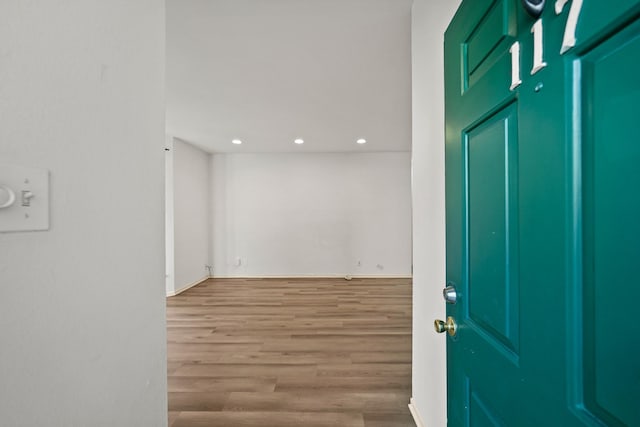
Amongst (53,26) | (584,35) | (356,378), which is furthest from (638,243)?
(356,378)

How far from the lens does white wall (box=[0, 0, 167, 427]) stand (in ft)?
1.89

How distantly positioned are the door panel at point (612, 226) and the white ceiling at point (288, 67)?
1.72 metres

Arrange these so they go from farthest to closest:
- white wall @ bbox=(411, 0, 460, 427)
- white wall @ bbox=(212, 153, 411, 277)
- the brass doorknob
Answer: white wall @ bbox=(212, 153, 411, 277) → white wall @ bbox=(411, 0, 460, 427) → the brass doorknob

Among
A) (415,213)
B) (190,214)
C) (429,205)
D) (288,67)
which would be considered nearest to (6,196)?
(429,205)

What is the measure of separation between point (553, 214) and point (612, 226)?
0.30 feet

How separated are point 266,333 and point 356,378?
124cm

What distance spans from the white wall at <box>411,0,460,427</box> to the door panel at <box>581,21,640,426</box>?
0.88 m

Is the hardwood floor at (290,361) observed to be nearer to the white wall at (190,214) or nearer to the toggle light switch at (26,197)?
the white wall at (190,214)

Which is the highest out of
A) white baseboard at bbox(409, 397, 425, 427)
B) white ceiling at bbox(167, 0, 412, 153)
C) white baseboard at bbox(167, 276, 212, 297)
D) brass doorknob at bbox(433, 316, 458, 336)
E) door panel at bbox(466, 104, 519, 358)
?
white ceiling at bbox(167, 0, 412, 153)

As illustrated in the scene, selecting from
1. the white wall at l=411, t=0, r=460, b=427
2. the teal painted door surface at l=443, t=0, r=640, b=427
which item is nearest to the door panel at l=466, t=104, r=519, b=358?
the teal painted door surface at l=443, t=0, r=640, b=427

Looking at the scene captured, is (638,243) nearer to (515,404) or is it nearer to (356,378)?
(515,404)

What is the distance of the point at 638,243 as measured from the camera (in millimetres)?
382

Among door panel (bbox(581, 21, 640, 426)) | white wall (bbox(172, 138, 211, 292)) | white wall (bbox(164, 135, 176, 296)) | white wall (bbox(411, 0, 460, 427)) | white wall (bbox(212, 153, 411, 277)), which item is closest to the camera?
door panel (bbox(581, 21, 640, 426))

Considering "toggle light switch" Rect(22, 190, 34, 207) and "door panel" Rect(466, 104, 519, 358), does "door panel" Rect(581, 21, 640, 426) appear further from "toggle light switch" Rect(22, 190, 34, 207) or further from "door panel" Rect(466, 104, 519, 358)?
"toggle light switch" Rect(22, 190, 34, 207)
